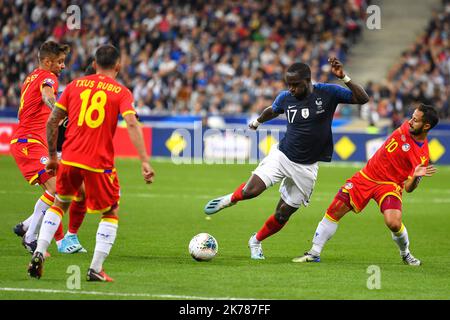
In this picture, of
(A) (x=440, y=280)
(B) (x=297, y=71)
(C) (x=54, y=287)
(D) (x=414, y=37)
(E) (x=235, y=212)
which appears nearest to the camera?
(C) (x=54, y=287)

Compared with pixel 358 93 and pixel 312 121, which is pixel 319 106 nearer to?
pixel 312 121

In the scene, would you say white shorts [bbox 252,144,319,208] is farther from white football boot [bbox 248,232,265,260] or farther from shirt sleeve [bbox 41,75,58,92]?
shirt sleeve [bbox 41,75,58,92]

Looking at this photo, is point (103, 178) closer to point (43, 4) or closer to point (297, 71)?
point (297, 71)

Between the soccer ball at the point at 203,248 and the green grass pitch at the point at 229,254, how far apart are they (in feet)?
0.34

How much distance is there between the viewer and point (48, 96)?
11.5m

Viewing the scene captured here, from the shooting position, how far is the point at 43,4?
3800 centimetres

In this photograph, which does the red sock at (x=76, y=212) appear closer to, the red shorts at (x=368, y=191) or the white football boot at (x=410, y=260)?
the red shorts at (x=368, y=191)

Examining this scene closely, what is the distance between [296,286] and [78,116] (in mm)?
2785

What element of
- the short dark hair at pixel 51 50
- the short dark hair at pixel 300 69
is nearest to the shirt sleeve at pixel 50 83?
the short dark hair at pixel 51 50

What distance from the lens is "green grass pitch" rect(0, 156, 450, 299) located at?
9.35 m

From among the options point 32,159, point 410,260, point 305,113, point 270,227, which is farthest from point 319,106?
point 32,159

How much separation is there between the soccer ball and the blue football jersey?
1498 mm

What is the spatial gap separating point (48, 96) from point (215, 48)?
82.8ft
